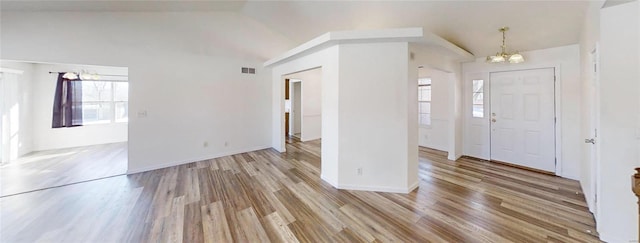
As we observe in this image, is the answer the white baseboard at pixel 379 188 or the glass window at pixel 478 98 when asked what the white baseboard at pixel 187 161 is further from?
the glass window at pixel 478 98

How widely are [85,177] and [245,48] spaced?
12.0ft

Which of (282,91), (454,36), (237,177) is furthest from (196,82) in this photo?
(454,36)

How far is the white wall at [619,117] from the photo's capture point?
5.66ft

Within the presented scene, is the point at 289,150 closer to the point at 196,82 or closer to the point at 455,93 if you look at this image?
the point at 196,82

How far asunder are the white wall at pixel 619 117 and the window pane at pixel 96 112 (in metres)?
9.70

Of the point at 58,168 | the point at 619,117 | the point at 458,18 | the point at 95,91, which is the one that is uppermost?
the point at 458,18

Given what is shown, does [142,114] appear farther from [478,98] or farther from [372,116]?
[478,98]

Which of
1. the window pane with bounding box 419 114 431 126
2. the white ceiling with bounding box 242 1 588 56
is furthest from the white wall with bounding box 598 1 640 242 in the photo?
the window pane with bounding box 419 114 431 126

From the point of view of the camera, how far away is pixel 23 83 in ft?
15.6

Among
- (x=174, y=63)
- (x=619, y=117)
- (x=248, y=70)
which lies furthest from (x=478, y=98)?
(x=174, y=63)

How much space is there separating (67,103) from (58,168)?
2.54 metres

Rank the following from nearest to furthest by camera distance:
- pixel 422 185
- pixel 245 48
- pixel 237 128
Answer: pixel 422 185, pixel 245 48, pixel 237 128

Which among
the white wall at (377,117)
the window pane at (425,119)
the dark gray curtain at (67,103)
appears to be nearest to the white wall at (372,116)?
the white wall at (377,117)

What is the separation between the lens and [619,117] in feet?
5.90
